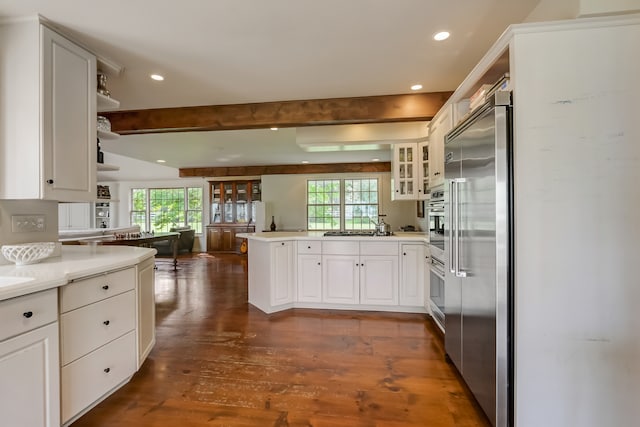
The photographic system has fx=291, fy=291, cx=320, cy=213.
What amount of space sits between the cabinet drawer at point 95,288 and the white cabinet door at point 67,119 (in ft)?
2.18

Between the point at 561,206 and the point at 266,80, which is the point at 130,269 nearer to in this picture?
the point at 266,80

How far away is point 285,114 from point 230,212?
5960 mm

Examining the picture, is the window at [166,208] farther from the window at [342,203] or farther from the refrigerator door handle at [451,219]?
the refrigerator door handle at [451,219]

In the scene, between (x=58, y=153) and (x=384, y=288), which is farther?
(x=384, y=288)

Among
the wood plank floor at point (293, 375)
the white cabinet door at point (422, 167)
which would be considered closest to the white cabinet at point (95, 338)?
the wood plank floor at point (293, 375)

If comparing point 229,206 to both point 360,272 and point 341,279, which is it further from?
point 360,272

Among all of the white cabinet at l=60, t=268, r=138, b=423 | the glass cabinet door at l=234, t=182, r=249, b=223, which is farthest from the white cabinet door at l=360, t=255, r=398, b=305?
the glass cabinet door at l=234, t=182, r=249, b=223

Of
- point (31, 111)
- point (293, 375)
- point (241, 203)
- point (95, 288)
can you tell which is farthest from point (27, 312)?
point (241, 203)

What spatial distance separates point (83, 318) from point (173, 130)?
2476 millimetres

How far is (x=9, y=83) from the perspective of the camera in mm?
1824

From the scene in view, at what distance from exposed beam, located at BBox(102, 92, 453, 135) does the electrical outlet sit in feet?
5.51

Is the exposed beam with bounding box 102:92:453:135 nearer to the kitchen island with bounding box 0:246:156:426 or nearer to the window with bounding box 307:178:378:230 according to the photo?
the kitchen island with bounding box 0:246:156:426

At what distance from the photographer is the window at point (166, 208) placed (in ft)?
29.7

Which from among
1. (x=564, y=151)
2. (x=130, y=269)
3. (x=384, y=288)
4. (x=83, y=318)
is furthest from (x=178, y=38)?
(x=384, y=288)
